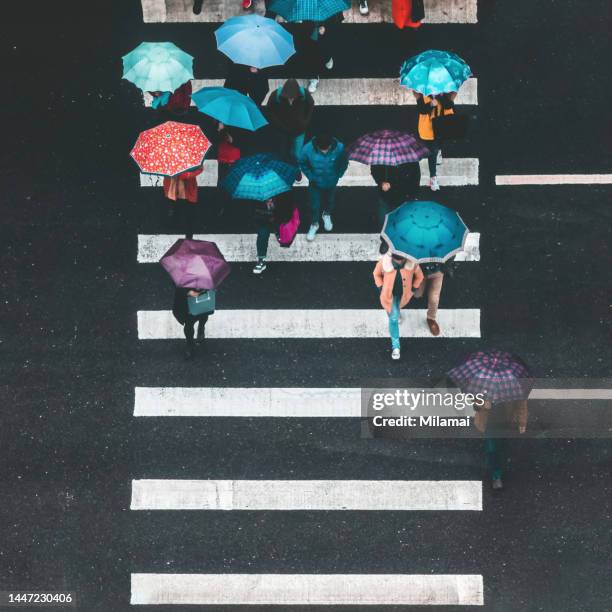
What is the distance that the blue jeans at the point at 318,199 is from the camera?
1794 centimetres

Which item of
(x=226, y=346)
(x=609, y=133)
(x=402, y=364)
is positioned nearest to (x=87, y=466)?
→ (x=226, y=346)

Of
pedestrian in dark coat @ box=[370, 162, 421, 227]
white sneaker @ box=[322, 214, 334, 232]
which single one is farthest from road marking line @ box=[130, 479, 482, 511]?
pedestrian in dark coat @ box=[370, 162, 421, 227]

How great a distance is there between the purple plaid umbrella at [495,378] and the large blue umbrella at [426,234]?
4.84 ft

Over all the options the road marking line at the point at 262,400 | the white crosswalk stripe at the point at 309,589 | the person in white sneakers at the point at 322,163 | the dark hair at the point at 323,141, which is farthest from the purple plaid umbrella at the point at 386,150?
the white crosswalk stripe at the point at 309,589

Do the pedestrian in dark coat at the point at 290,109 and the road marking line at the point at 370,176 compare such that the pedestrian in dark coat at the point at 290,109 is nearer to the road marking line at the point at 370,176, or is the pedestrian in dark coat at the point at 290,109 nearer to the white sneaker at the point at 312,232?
the white sneaker at the point at 312,232

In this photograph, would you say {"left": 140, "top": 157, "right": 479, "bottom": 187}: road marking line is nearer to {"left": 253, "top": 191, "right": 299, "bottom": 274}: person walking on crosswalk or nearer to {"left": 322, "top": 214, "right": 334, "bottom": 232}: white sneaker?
{"left": 322, "top": 214, "right": 334, "bottom": 232}: white sneaker

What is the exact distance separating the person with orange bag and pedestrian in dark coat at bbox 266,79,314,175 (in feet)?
7.91

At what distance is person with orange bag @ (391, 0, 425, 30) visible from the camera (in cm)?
1930

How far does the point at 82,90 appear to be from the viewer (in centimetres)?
1952

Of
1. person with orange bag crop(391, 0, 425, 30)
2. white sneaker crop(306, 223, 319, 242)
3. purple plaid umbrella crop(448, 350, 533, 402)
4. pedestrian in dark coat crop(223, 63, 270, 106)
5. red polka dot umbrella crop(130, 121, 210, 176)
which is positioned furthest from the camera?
person with orange bag crop(391, 0, 425, 30)

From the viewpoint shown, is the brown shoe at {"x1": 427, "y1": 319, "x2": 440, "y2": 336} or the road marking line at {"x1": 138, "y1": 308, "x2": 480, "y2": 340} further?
the road marking line at {"x1": 138, "y1": 308, "x2": 480, "y2": 340}

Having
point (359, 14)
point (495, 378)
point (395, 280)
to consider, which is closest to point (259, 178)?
point (395, 280)

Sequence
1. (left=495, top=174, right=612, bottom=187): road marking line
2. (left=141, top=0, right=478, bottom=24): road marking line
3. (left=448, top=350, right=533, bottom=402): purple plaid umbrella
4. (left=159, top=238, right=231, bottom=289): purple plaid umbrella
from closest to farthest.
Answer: (left=448, top=350, right=533, bottom=402): purple plaid umbrella → (left=159, top=238, right=231, bottom=289): purple plaid umbrella → (left=495, top=174, right=612, bottom=187): road marking line → (left=141, top=0, right=478, bottom=24): road marking line

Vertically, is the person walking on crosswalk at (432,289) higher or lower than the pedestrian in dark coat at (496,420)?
higher
